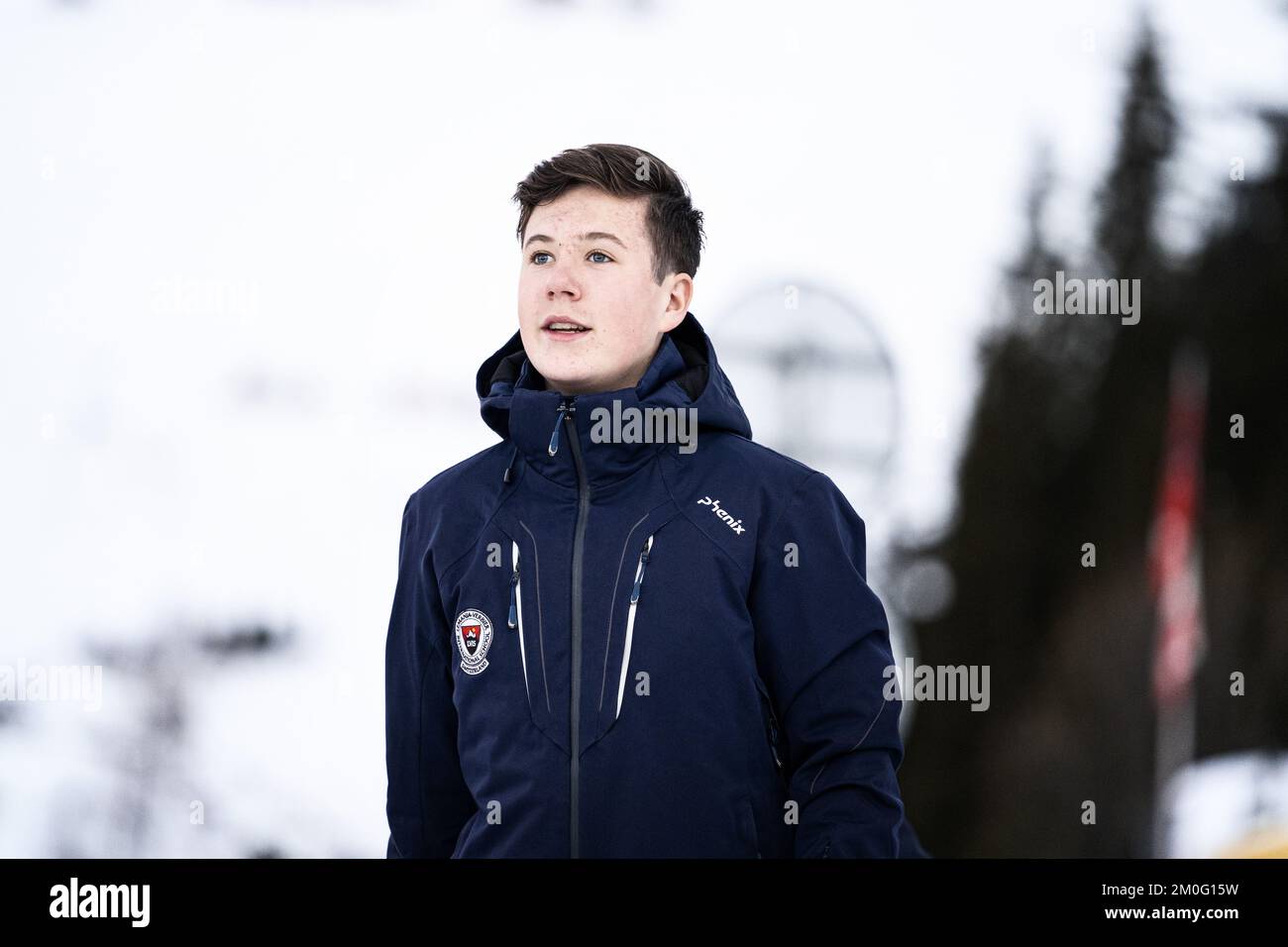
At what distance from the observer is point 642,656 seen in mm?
2799

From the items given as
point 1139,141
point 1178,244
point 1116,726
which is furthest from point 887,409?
point 1139,141

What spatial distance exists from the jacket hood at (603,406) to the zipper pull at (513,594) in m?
0.16

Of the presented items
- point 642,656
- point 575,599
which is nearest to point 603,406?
point 575,599

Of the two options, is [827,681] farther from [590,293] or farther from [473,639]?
[590,293]

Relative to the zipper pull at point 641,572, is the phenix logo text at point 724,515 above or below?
above

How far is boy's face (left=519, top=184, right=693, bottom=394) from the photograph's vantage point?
303cm

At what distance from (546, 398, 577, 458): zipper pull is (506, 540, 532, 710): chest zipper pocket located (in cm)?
18

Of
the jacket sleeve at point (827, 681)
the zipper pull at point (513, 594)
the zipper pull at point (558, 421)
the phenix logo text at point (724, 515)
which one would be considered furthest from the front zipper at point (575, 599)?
the jacket sleeve at point (827, 681)

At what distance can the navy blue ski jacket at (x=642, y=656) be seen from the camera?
2.78 metres

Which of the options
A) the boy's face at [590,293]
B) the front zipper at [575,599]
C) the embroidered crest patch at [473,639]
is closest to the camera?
the front zipper at [575,599]

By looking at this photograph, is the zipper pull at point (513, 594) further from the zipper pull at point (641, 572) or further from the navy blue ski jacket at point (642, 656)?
the zipper pull at point (641, 572)

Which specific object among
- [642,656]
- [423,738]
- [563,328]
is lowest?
[423,738]

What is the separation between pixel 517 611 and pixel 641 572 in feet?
0.75
